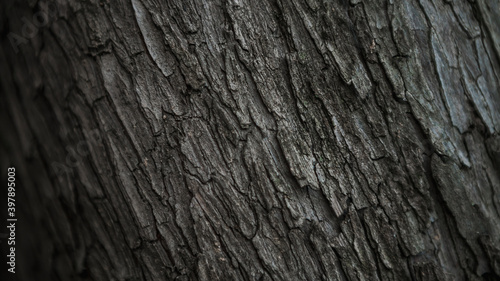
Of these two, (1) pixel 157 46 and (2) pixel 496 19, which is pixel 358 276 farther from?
(2) pixel 496 19

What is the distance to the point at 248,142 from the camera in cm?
146

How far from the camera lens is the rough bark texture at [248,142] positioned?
1.38 m

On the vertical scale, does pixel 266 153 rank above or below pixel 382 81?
below

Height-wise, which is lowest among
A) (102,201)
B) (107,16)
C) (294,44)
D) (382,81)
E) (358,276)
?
(358,276)

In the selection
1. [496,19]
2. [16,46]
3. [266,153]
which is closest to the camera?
[16,46]

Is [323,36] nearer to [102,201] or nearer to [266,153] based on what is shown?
[266,153]

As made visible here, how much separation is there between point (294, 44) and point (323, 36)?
13cm

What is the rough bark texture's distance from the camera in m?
1.38

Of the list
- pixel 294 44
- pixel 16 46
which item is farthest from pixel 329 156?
pixel 16 46

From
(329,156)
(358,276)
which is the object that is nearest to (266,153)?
(329,156)

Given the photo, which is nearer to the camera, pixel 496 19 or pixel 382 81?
pixel 382 81

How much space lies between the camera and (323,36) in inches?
59.1

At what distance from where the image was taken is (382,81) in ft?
4.95

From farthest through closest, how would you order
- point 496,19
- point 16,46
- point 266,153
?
point 496,19 < point 266,153 < point 16,46
